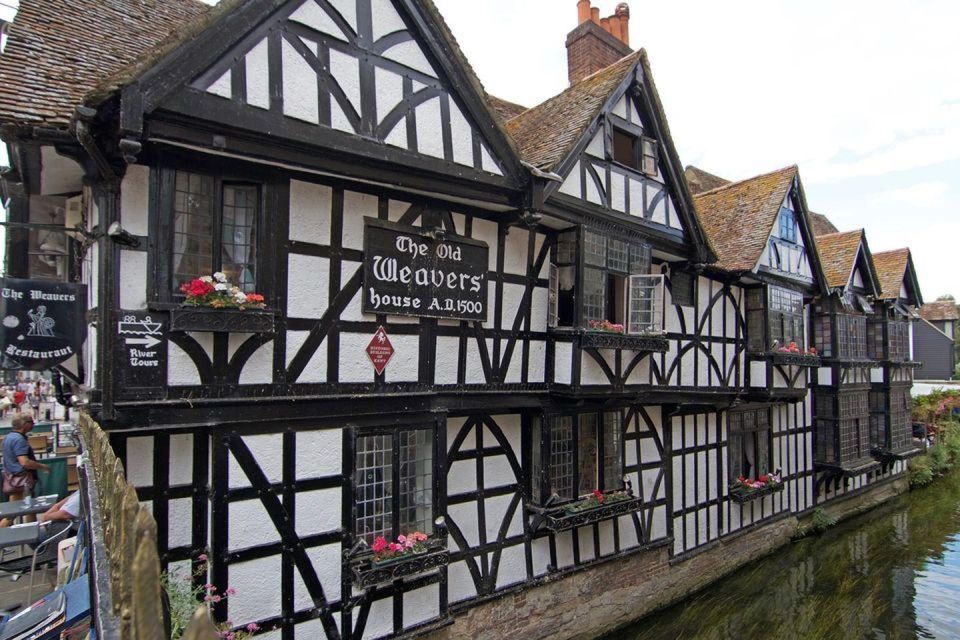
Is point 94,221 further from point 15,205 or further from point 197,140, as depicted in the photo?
point 15,205

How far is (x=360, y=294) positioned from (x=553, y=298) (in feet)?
11.8

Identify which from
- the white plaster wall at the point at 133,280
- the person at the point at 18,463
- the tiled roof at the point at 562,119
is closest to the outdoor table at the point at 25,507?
the person at the point at 18,463

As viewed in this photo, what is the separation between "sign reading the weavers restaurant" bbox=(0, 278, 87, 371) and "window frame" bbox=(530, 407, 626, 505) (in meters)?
6.53

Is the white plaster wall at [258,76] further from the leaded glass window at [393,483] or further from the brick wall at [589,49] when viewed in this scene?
the brick wall at [589,49]

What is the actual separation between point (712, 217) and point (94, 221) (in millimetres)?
14529

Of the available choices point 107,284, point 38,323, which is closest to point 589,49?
point 107,284

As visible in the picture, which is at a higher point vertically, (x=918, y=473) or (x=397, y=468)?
(x=397, y=468)

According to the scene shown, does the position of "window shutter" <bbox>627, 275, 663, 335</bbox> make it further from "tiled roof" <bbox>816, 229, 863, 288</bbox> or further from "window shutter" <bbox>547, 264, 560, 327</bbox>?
"tiled roof" <bbox>816, 229, 863, 288</bbox>

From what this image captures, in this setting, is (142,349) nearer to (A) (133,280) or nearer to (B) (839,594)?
(A) (133,280)

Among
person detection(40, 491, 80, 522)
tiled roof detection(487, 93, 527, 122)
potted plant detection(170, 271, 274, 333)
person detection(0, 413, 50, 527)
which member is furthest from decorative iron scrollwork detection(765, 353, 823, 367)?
person detection(0, 413, 50, 527)

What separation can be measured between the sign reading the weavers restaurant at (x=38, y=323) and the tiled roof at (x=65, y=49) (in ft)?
5.83

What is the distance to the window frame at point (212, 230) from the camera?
568cm

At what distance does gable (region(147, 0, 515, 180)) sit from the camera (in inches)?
227

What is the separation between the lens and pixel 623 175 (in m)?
9.99
